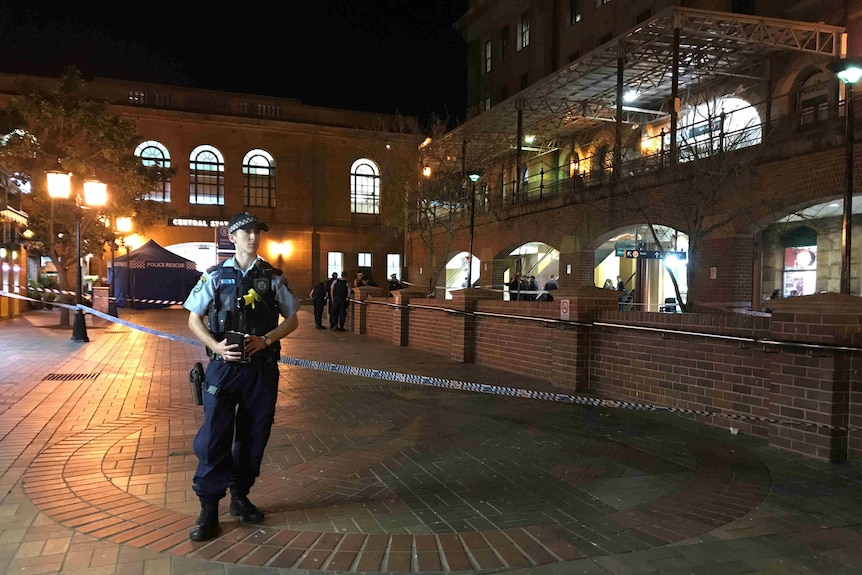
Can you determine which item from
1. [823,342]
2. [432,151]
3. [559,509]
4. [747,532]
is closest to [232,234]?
[559,509]

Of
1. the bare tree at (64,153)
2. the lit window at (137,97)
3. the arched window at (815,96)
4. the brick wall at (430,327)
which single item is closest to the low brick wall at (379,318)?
the brick wall at (430,327)

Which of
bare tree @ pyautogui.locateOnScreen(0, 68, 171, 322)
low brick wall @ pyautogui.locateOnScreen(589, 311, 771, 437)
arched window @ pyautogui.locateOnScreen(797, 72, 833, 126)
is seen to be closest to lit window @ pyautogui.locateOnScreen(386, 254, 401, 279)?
bare tree @ pyautogui.locateOnScreen(0, 68, 171, 322)

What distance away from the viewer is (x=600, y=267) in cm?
2481

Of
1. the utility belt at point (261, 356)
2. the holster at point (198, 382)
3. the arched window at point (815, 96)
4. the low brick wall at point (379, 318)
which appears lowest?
the low brick wall at point (379, 318)

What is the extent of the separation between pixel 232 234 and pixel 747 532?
3723 millimetres

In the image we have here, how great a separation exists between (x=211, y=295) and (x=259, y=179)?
3359 centimetres

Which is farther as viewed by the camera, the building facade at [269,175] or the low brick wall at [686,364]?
the building facade at [269,175]

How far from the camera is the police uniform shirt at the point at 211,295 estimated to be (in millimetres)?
3654

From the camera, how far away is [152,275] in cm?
2558

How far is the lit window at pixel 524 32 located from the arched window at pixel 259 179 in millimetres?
15697

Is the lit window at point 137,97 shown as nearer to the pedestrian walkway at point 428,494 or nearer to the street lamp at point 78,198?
the street lamp at point 78,198

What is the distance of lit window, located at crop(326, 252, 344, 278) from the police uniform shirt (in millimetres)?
33460

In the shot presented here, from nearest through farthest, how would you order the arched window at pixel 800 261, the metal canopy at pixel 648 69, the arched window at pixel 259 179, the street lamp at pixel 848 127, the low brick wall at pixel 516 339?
the low brick wall at pixel 516 339, the street lamp at pixel 848 127, the metal canopy at pixel 648 69, the arched window at pixel 800 261, the arched window at pixel 259 179

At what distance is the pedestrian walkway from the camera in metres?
3.36
